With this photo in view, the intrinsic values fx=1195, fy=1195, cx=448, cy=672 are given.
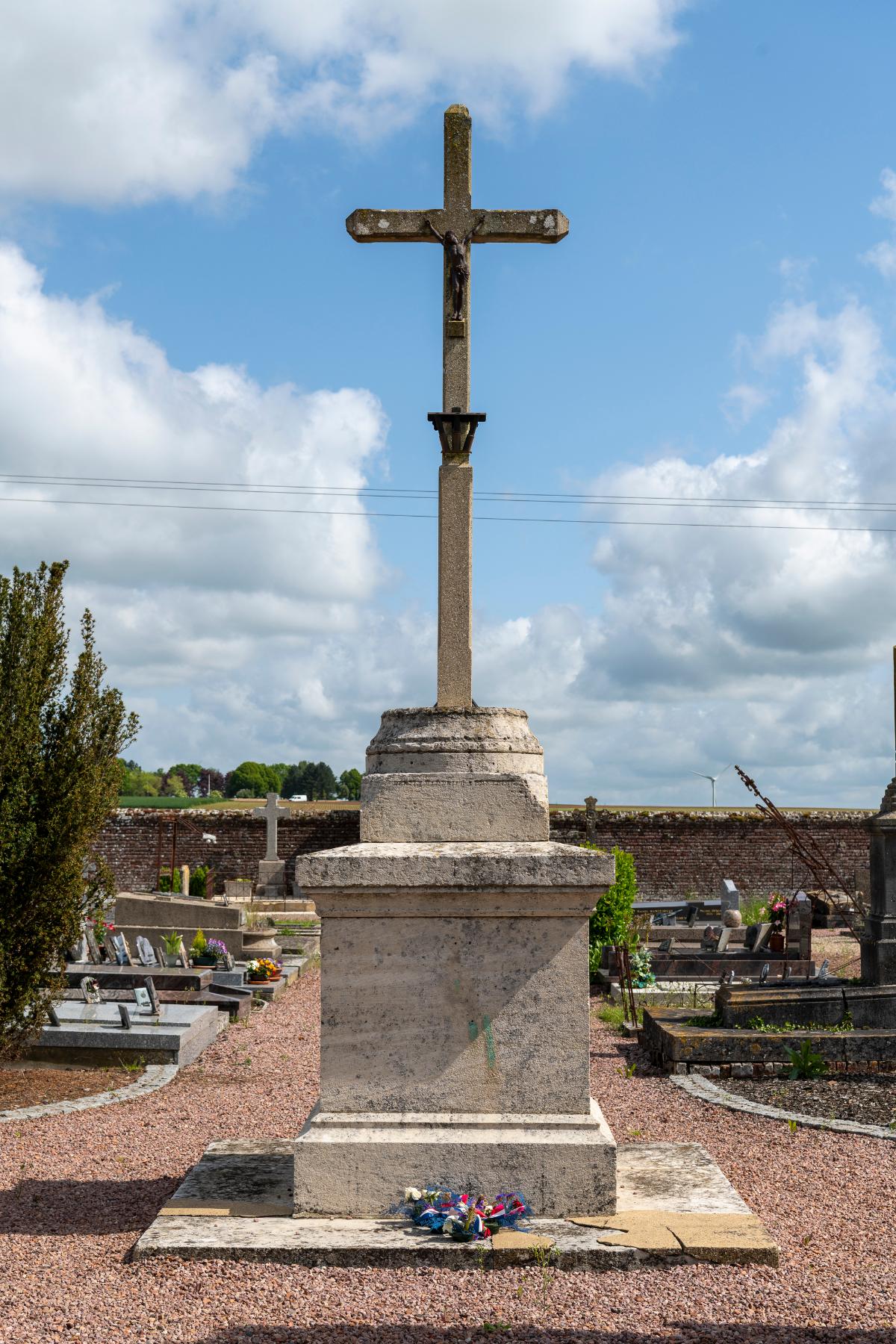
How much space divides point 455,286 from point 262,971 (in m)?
9.25

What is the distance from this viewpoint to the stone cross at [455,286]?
17.1 ft

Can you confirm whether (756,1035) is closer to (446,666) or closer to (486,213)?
(446,666)

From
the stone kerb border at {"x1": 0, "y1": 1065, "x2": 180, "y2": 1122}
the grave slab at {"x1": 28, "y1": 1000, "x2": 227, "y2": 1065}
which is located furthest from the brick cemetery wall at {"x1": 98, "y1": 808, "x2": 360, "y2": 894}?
the stone kerb border at {"x1": 0, "y1": 1065, "x2": 180, "y2": 1122}

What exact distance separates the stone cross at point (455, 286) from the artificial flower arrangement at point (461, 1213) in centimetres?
210

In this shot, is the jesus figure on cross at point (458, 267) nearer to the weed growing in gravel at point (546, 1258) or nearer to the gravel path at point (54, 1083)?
the weed growing in gravel at point (546, 1258)

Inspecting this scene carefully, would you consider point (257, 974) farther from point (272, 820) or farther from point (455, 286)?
point (272, 820)

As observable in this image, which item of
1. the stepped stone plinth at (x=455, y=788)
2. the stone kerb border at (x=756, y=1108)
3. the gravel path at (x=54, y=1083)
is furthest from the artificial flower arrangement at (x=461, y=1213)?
the gravel path at (x=54, y=1083)

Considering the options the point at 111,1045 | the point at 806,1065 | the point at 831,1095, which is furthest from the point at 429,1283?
the point at 111,1045

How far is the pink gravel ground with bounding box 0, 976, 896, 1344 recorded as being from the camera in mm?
3639

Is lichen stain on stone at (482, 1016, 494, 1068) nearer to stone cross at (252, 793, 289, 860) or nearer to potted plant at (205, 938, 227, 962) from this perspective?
potted plant at (205, 938, 227, 962)

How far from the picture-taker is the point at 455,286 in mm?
5375

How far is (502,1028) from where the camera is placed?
4.50 m

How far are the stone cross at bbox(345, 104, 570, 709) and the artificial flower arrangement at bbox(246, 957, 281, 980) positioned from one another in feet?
28.3

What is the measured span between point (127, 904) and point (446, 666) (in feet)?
40.8
